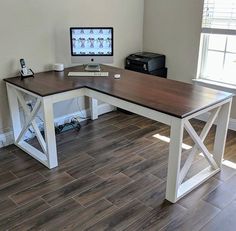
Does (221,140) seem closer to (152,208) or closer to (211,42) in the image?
(152,208)

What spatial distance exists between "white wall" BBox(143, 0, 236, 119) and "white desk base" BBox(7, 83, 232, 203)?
3.54 feet

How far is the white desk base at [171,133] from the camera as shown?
2.24 m

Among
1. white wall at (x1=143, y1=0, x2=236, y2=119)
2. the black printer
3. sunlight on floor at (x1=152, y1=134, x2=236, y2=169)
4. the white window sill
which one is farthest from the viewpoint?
the black printer

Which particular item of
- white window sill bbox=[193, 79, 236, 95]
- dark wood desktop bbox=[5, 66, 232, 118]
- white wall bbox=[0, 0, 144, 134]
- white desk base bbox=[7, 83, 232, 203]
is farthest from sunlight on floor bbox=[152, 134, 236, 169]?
white wall bbox=[0, 0, 144, 134]

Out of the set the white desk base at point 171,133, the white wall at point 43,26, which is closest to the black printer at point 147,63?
the white wall at point 43,26

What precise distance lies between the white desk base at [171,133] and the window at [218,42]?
1.17 m

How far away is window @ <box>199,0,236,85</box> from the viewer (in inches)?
135

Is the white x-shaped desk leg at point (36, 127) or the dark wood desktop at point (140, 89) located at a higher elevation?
the dark wood desktop at point (140, 89)

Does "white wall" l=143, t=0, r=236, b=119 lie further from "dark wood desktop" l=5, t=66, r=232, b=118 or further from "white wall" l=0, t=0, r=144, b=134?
"dark wood desktop" l=5, t=66, r=232, b=118

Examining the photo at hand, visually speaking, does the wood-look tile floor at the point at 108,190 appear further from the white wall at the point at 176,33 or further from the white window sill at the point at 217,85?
the white wall at the point at 176,33

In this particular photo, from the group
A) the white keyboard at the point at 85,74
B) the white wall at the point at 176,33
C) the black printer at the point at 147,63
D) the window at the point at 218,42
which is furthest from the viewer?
the black printer at the point at 147,63

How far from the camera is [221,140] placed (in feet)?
9.00

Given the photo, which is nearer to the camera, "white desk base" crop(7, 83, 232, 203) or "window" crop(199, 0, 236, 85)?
"white desk base" crop(7, 83, 232, 203)

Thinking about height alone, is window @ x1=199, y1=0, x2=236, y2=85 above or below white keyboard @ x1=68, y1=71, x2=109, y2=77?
above
